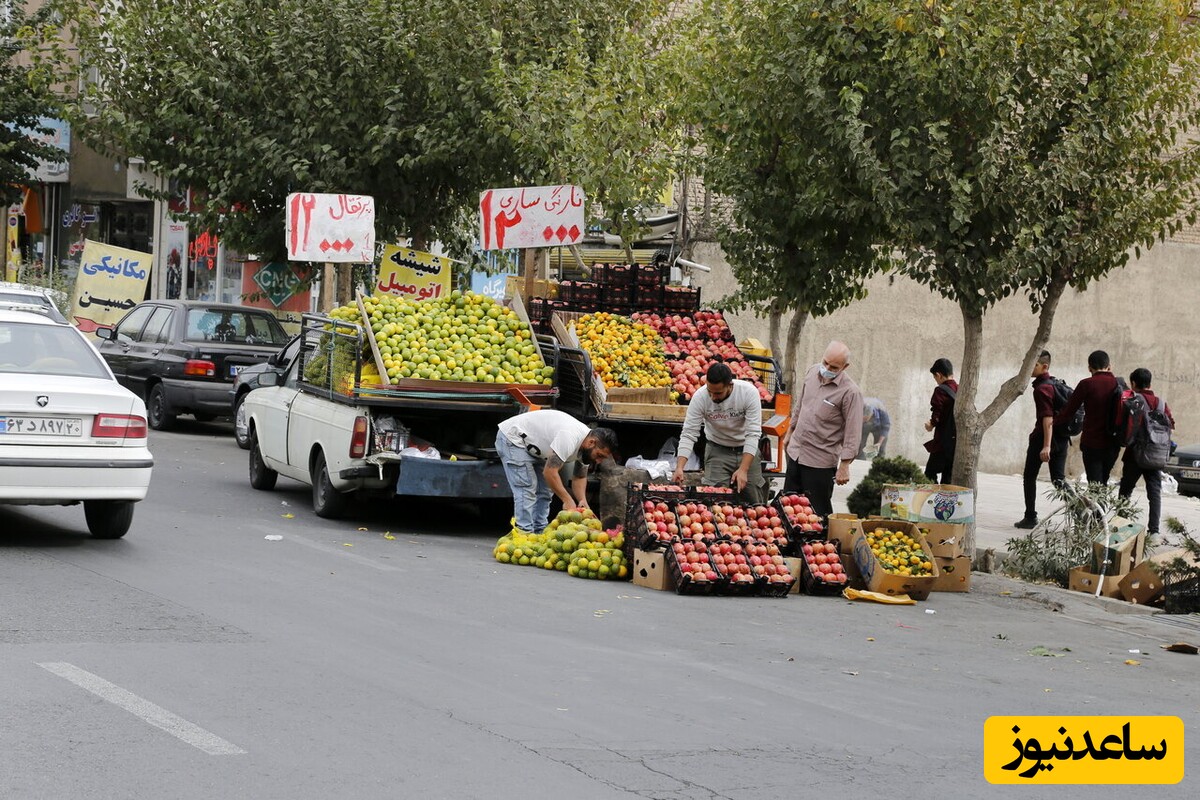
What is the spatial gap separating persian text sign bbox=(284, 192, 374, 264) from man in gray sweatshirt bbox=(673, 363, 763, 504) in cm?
647

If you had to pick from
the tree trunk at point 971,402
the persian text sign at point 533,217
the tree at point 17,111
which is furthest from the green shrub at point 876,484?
the tree at point 17,111

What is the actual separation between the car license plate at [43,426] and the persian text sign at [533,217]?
7203 mm

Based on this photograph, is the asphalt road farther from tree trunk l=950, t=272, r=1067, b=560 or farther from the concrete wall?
the concrete wall

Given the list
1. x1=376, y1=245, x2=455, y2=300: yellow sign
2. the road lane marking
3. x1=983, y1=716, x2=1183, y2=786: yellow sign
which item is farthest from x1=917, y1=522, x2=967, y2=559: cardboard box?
x1=376, y1=245, x2=455, y2=300: yellow sign

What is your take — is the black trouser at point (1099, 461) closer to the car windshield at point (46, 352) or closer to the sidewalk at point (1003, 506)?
the sidewalk at point (1003, 506)

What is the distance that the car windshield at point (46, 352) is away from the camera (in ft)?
36.1

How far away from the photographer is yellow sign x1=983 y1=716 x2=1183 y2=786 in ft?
21.2

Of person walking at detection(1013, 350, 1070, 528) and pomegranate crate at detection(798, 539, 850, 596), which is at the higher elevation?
person walking at detection(1013, 350, 1070, 528)

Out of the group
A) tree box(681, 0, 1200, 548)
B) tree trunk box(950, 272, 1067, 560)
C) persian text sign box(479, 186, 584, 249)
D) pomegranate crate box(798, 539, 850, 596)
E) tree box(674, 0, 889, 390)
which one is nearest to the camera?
pomegranate crate box(798, 539, 850, 596)

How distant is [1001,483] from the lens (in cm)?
2336

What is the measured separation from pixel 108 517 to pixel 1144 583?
801cm

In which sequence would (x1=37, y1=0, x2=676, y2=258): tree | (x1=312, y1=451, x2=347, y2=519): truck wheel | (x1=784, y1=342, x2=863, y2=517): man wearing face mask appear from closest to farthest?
(x1=784, y1=342, x2=863, y2=517): man wearing face mask, (x1=312, y1=451, x2=347, y2=519): truck wheel, (x1=37, y1=0, x2=676, y2=258): tree

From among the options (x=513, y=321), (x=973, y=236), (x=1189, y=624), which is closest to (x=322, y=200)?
(x=513, y=321)

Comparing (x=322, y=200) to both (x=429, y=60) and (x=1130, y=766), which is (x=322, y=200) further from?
(x=1130, y=766)
